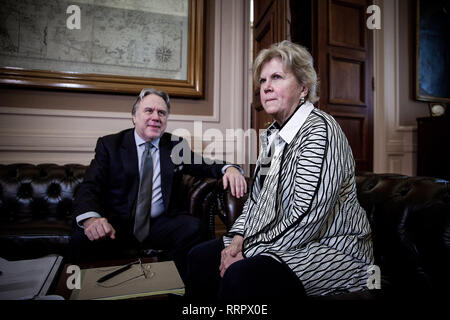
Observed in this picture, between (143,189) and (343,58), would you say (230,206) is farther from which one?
(343,58)

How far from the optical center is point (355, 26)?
252 cm

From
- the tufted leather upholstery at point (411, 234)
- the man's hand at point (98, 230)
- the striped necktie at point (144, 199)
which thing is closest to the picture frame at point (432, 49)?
the tufted leather upholstery at point (411, 234)

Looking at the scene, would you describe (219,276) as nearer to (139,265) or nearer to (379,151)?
(139,265)

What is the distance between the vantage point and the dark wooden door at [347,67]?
2.38 m

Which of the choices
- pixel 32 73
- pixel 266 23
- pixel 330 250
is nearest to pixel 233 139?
pixel 266 23

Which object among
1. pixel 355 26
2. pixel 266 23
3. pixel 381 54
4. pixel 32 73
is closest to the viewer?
pixel 32 73

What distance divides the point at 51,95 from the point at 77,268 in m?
1.88

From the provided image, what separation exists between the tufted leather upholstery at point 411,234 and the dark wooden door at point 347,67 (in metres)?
1.51

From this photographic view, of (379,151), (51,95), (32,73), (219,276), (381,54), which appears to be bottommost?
(219,276)

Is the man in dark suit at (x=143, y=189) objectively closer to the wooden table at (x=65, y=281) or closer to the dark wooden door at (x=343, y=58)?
the wooden table at (x=65, y=281)

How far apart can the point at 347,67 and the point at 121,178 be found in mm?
2165

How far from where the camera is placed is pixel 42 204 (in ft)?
5.64

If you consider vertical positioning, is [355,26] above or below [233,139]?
above
